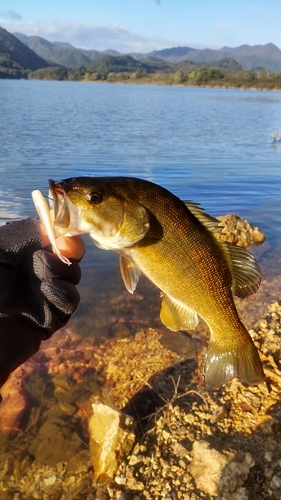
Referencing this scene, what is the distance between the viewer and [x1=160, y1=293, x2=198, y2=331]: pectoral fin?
284 centimetres

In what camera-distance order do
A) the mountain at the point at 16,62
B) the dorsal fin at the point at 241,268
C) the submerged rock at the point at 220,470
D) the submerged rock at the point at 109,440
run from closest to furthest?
the dorsal fin at the point at 241,268
the submerged rock at the point at 220,470
the submerged rock at the point at 109,440
the mountain at the point at 16,62

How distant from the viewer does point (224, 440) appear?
162 inches

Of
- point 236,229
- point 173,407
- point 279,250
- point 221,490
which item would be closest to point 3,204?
point 236,229

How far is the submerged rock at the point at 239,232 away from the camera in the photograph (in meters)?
10.1

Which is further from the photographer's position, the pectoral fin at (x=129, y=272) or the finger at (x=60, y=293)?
the finger at (x=60, y=293)

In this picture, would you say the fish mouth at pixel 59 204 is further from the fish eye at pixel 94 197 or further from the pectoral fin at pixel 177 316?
the pectoral fin at pixel 177 316

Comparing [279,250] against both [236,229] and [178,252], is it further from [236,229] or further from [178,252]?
[178,252]

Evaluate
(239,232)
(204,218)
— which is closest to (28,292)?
(204,218)

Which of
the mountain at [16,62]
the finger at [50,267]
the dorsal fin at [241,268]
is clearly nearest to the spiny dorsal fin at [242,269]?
the dorsal fin at [241,268]

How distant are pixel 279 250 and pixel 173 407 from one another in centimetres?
689

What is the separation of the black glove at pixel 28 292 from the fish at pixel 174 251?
48 cm

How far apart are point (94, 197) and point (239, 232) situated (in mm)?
8455

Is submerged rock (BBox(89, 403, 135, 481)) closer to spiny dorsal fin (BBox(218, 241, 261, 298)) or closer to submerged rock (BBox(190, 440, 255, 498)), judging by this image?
submerged rock (BBox(190, 440, 255, 498))

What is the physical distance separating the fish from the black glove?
477 mm
